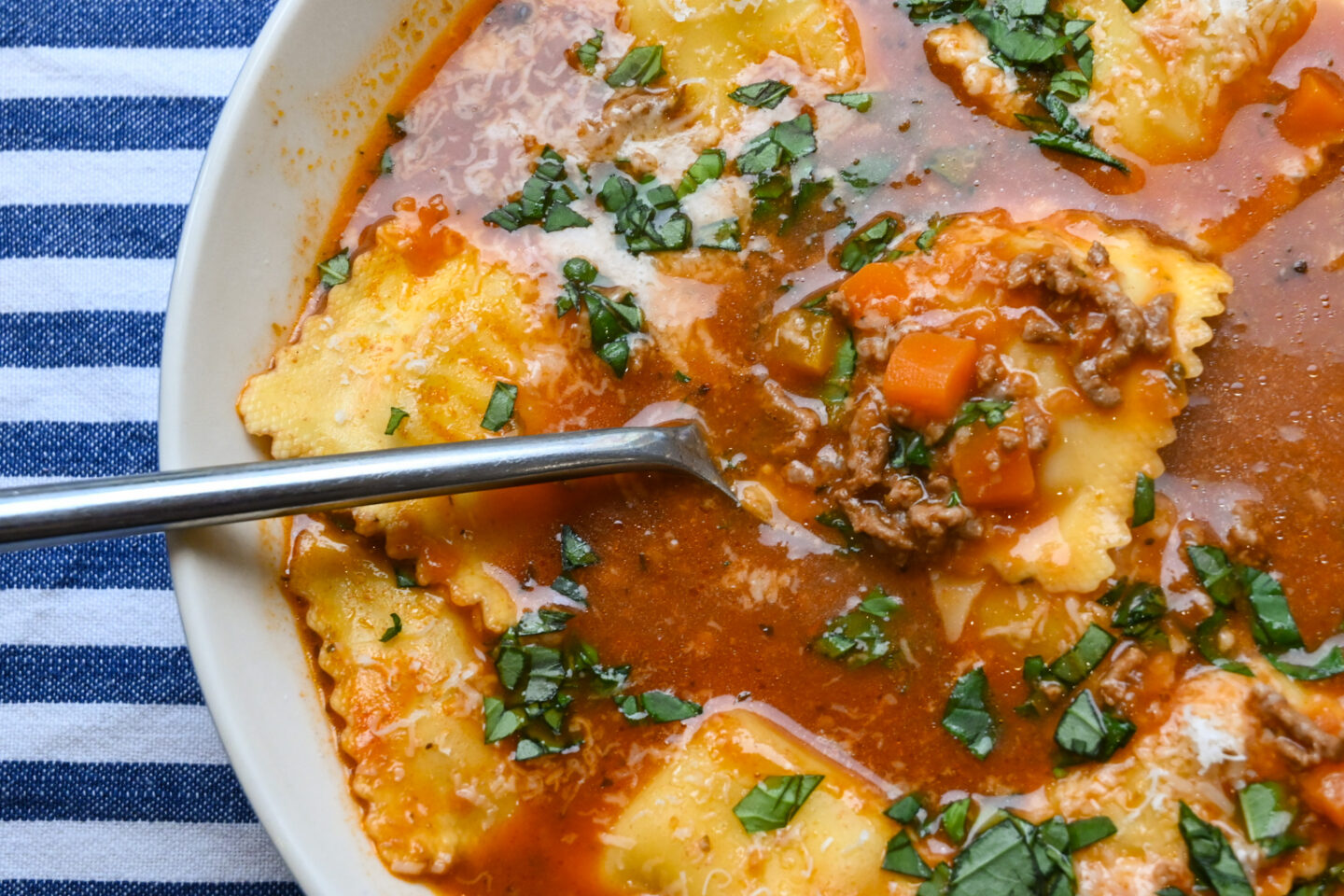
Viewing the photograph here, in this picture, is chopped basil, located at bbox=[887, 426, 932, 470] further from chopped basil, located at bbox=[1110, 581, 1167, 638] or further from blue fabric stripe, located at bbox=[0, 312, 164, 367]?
blue fabric stripe, located at bbox=[0, 312, 164, 367]

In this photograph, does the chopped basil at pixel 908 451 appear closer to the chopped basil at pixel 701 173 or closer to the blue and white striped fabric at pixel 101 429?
the chopped basil at pixel 701 173

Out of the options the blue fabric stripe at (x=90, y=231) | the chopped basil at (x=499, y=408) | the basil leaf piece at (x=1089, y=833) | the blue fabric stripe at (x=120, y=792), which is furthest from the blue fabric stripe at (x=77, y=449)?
→ the basil leaf piece at (x=1089, y=833)

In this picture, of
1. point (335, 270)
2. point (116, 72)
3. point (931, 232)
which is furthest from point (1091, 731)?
point (116, 72)

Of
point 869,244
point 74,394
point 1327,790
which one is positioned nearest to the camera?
point 1327,790

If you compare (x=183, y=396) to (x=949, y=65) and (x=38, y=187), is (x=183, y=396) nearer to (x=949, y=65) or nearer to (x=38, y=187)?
(x=38, y=187)

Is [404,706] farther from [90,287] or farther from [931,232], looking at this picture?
[931,232]
